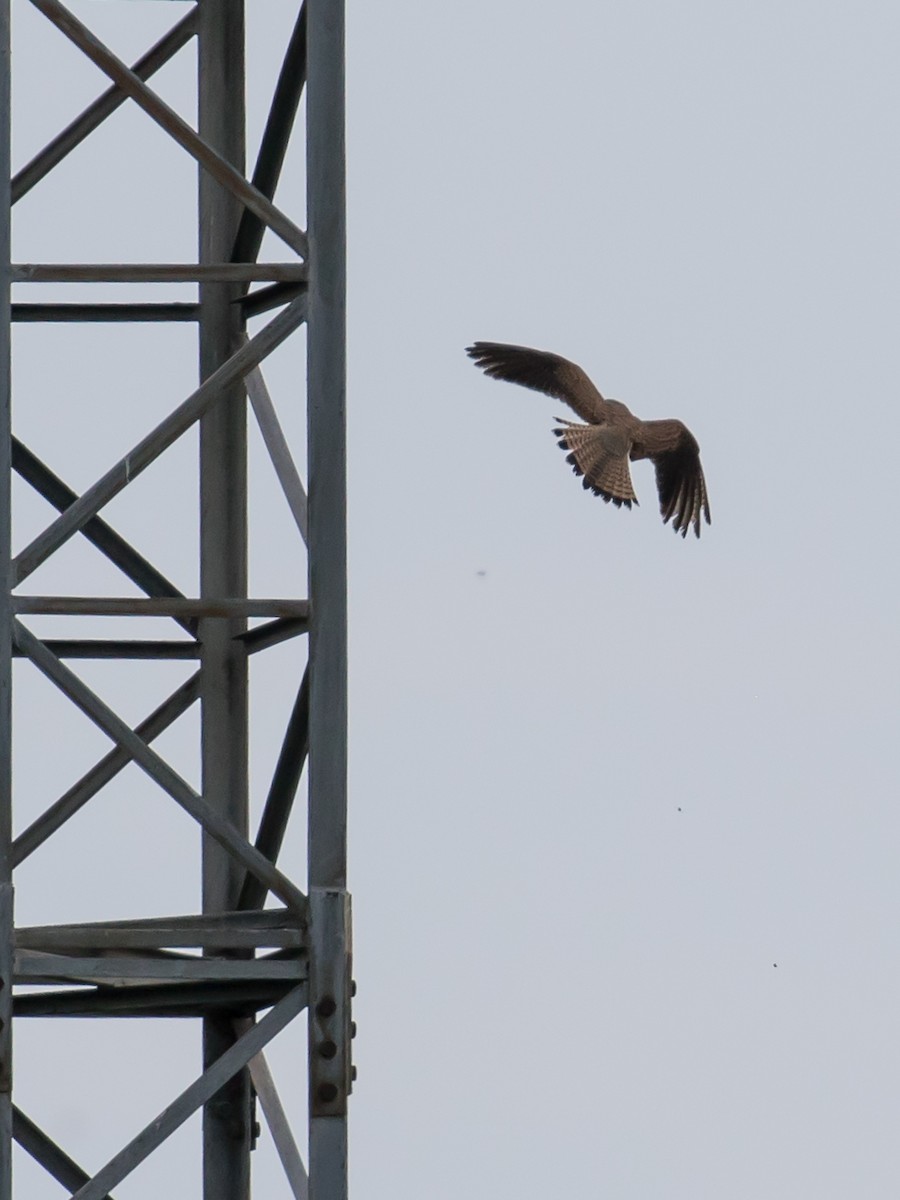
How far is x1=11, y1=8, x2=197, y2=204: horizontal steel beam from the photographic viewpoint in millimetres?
7141

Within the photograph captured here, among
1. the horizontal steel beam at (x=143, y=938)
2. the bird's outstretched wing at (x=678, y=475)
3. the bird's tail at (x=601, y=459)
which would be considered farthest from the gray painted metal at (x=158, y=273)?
the bird's outstretched wing at (x=678, y=475)

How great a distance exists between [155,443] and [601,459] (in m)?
5.17

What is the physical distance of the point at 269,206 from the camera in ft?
20.1

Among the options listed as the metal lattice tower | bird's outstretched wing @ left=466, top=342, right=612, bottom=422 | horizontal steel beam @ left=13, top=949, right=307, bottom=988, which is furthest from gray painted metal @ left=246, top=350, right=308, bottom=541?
bird's outstretched wing @ left=466, top=342, right=612, bottom=422

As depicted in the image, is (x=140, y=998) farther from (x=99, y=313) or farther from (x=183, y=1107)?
(x=99, y=313)

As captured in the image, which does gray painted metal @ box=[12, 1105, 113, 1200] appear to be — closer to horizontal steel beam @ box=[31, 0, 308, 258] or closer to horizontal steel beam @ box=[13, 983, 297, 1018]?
horizontal steel beam @ box=[13, 983, 297, 1018]

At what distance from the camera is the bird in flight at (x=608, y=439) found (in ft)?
35.8

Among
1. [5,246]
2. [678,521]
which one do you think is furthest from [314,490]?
[678,521]

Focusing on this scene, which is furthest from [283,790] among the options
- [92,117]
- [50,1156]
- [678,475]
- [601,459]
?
[678,475]

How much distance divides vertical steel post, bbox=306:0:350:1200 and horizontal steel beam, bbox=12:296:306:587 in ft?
0.27

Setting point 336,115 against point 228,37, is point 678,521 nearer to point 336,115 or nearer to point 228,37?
point 228,37

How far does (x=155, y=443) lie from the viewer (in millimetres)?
5996

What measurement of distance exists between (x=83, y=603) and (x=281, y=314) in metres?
0.80

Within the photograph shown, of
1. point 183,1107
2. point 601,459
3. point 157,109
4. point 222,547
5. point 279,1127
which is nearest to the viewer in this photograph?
point 183,1107
